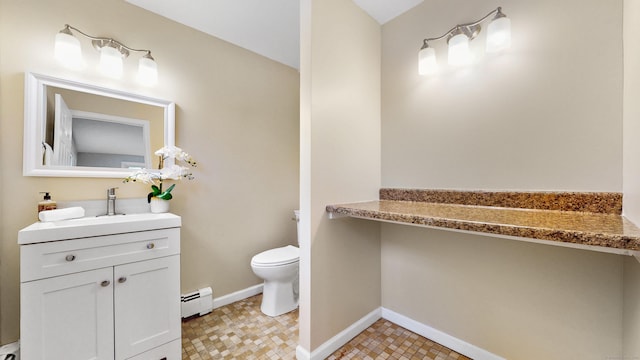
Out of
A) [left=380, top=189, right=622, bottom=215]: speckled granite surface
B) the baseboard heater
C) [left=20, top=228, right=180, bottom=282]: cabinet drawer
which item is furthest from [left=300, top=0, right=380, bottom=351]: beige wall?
the baseboard heater

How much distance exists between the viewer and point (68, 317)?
112 centimetres

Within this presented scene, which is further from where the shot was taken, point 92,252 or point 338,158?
point 338,158

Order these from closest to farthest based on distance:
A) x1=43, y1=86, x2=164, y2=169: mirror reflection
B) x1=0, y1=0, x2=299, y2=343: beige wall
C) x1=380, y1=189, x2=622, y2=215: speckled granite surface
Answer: x1=380, y1=189, x2=622, y2=215: speckled granite surface < x1=0, y1=0, x2=299, y2=343: beige wall < x1=43, y1=86, x2=164, y2=169: mirror reflection

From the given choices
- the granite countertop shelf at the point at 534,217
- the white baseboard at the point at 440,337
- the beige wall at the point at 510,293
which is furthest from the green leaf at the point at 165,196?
the white baseboard at the point at 440,337

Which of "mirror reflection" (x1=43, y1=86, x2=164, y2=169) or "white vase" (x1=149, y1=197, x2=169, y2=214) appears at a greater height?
"mirror reflection" (x1=43, y1=86, x2=164, y2=169)

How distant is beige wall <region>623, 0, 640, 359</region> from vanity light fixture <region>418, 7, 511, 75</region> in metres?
0.41

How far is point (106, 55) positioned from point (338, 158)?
167cm

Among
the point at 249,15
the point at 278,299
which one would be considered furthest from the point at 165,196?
the point at 249,15

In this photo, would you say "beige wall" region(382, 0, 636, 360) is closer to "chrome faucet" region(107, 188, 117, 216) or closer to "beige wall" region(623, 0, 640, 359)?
"beige wall" region(623, 0, 640, 359)

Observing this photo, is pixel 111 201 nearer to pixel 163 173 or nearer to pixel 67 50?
pixel 163 173

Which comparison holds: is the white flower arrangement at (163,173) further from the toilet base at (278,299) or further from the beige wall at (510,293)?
the beige wall at (510,293)

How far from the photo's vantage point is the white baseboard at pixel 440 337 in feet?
4.47

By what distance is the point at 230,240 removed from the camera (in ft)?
6.99

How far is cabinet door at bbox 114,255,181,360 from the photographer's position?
1.24 metres
